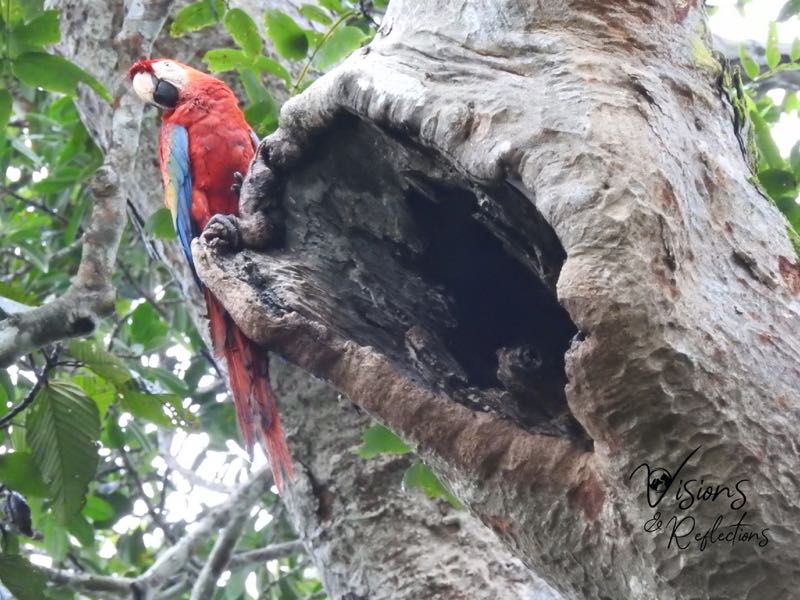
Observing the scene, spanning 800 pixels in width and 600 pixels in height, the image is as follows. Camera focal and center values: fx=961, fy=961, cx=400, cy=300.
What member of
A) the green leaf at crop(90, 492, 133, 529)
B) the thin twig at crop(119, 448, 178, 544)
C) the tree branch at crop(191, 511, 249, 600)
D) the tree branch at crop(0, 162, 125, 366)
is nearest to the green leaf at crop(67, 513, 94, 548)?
the tree branch at crop(191, 511, 249, 600)

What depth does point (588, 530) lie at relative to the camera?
1.18m

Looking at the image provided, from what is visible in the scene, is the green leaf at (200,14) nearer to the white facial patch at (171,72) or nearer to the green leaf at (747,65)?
the white facial patch at (171,72)

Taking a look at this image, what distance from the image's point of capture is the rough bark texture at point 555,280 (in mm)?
1079

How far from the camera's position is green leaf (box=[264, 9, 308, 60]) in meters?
2.18

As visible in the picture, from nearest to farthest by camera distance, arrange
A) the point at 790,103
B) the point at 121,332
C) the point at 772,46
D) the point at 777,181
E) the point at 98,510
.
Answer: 1. the point at 777,181
2. the point at 772,46
3. the point at 790,103
4. the point at 98,510
5. the point at 121,332

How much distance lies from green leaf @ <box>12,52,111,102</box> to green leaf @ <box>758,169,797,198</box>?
147 centimetres

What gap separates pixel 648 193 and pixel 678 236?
65 millimetres

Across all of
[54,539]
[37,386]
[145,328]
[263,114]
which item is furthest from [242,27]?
[54,539]

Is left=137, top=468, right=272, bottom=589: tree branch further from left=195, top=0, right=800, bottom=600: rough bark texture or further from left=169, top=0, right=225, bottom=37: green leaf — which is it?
left=195, top=0, right=800, bottom=600: rough bark texture

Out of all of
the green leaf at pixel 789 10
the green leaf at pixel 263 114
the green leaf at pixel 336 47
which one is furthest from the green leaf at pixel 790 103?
the green leaf at pixel 263 114

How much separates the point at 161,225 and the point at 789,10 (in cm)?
177

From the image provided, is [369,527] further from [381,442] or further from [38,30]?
[38,30]

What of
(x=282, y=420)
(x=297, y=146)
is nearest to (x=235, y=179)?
(x=282, y=420)

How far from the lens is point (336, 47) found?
87.7 inches
